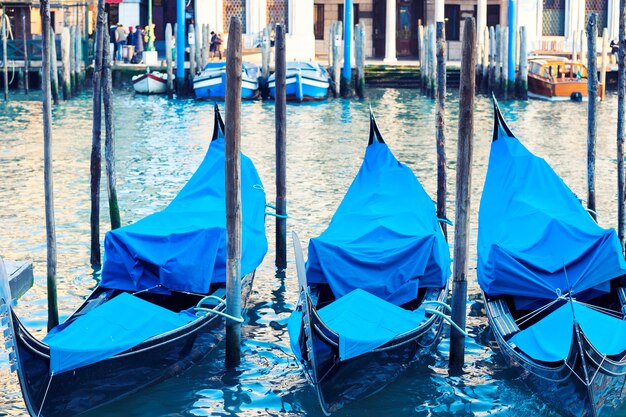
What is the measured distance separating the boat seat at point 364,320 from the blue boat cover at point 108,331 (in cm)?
92

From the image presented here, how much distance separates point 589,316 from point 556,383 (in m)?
0.54

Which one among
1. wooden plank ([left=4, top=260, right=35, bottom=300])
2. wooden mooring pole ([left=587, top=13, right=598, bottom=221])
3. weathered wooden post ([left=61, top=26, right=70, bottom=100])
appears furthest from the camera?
weathered wooden post ([left=61, top=26, right=70, bottom=100])

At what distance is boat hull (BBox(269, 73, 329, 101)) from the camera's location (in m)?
21.3

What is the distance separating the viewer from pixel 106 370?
20.5 ft

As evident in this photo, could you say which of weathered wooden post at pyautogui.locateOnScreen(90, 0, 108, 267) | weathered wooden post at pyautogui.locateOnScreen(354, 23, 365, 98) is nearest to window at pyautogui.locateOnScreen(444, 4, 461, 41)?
weathered wooden post at pyautogui.locateOnScreen(354, 23, 365, 98)

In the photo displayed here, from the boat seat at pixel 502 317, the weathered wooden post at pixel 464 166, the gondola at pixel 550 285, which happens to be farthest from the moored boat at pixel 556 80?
the weathered wooden post at pixel 464 166

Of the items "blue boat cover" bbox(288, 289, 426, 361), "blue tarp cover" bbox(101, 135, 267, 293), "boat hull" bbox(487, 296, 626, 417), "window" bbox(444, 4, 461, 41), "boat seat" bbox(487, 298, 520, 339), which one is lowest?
"boat hull" bbox(487, 296, 626, 417)

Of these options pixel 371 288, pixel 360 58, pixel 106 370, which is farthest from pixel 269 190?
pixel 360 58

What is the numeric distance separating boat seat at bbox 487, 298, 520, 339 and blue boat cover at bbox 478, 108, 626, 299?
71mm

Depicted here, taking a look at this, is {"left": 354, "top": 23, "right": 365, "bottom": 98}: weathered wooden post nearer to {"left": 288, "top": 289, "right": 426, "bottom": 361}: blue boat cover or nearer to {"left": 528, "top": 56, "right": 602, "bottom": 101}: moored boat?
{"left": 528, "top": 56, "right": 602, "bottom": 101}: moored boat

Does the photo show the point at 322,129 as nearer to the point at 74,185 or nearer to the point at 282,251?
the point at 74,185

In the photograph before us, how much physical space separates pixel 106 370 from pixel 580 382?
2.47 meters

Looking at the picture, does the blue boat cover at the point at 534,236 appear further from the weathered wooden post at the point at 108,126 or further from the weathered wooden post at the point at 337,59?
the weathered wooden post at the point at 337,59

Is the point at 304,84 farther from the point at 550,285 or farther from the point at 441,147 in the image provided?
the point at 550,285
